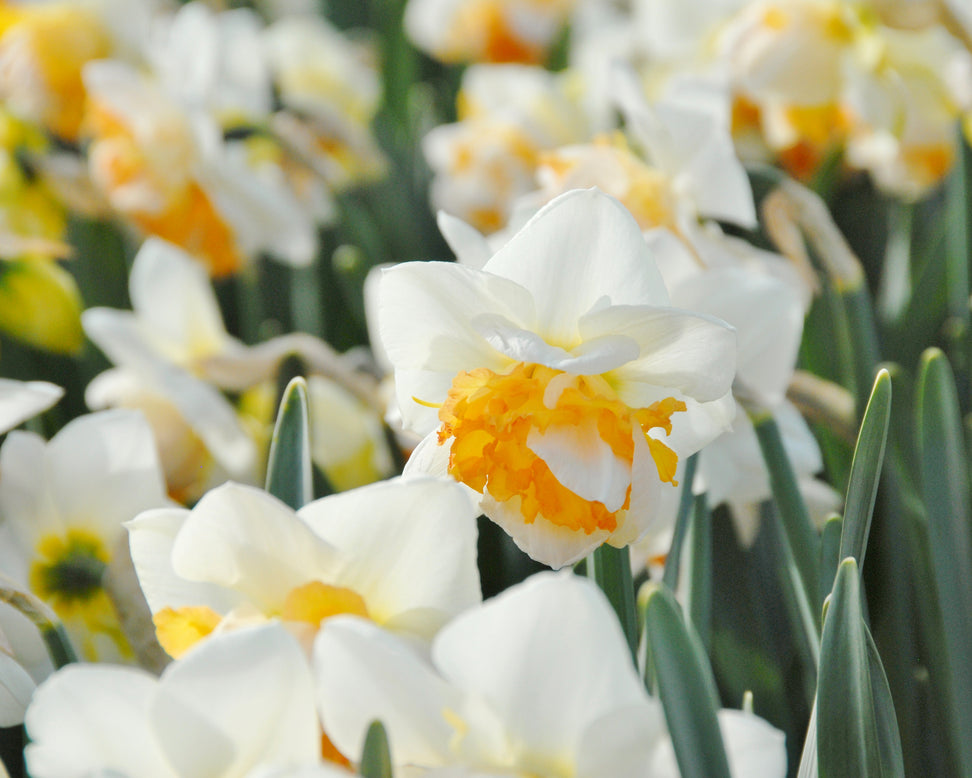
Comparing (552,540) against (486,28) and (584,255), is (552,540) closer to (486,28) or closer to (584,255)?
(584,255)

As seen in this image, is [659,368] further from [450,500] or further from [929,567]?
[929,567]

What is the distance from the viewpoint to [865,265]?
4.95 ft

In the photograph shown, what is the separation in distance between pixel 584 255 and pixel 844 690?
23 cm

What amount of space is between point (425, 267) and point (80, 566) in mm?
357

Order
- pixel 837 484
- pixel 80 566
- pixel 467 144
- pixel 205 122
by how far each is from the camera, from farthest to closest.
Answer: pixel 467 144 < pixel 205 122 < pixel 837 484 < pixel 80 566

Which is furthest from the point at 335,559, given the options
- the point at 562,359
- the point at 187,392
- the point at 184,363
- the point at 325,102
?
the point at 325,102

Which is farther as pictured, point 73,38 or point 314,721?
point 73,38

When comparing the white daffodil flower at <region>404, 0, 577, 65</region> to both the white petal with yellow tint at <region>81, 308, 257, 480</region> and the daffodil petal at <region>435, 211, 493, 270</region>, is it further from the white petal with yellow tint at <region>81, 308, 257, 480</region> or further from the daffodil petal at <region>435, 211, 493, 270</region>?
the daffodil petal at <region>435, 211, 493, 270</region>

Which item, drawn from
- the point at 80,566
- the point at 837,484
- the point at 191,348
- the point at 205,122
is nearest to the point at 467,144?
the point at 205,122

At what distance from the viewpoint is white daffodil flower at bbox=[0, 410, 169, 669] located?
2.08 ft

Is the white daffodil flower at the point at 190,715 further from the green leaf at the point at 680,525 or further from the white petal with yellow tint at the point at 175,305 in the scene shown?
the white petal with yellow tint at the point at 175,305

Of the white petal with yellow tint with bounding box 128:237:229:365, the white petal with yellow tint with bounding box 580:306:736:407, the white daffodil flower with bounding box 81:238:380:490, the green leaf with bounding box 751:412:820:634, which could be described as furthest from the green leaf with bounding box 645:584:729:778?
the white petal with yellow tint with bounding box 128:237:229:365

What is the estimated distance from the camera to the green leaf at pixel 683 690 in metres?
0.40

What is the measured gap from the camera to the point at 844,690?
44 cm
